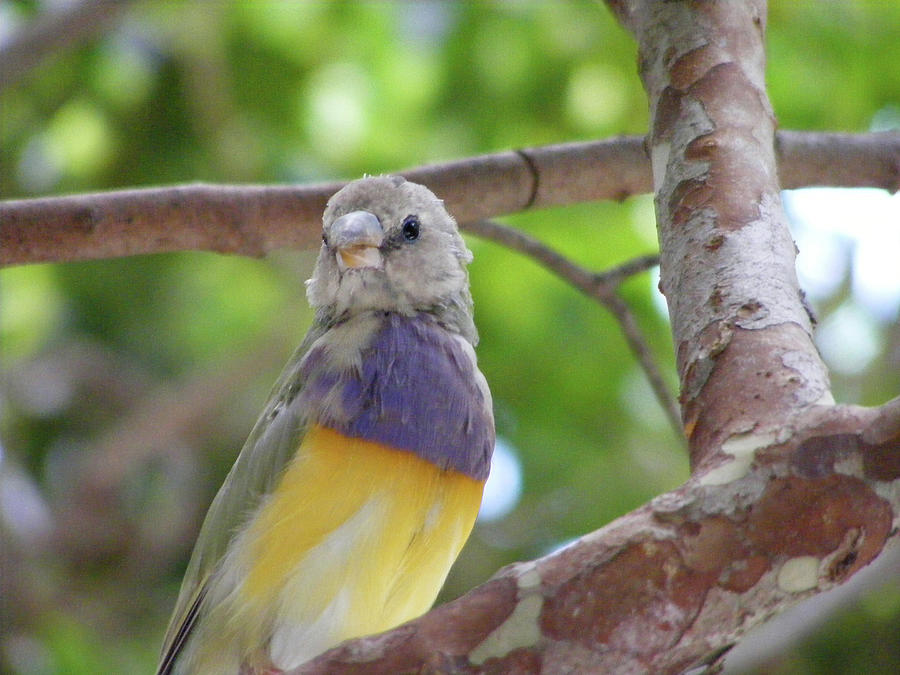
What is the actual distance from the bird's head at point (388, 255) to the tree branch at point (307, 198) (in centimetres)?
11

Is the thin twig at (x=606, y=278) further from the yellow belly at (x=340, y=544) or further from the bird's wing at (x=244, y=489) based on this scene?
the yellow belly at (x=340, y=544)

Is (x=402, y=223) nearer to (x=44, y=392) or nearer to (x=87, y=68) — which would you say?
(x=87, y=68)

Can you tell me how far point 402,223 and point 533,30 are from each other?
278 centimetres

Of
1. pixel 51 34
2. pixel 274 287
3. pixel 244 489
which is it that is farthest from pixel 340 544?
pixel 274 287

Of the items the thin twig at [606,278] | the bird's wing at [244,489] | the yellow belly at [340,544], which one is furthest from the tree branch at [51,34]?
the yellow belly at [340,544]

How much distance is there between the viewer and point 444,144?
19.2 feet

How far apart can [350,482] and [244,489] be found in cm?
43

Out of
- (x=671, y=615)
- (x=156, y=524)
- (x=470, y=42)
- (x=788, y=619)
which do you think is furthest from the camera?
(x=156, y=524)

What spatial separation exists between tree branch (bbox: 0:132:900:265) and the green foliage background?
211 cm

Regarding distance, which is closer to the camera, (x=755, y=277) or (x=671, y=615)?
(x=671, y=615)

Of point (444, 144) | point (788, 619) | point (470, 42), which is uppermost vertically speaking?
point (470, 42)

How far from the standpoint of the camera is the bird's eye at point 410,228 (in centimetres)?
322

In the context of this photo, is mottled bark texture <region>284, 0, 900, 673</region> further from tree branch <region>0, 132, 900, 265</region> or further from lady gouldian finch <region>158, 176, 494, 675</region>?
tree branch <region>0, 132, 900, 265</region>

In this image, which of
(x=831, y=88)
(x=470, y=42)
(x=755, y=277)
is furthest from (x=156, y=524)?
(x=755, y=277)
